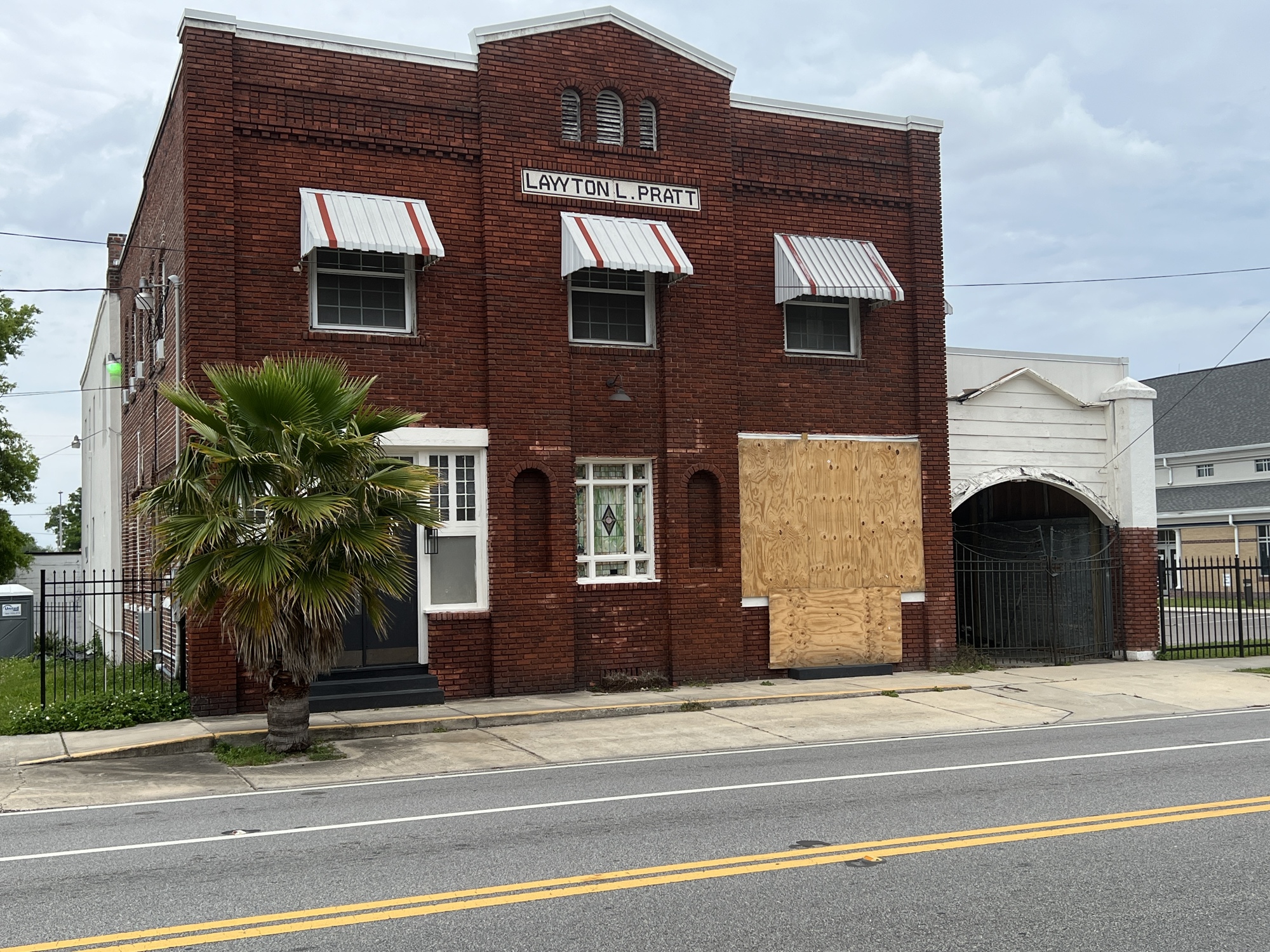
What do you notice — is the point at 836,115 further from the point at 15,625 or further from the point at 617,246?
the point at 15,625

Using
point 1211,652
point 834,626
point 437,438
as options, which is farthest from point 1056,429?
point 437,438

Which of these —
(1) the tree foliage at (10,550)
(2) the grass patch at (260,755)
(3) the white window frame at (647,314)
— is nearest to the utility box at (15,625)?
(1) the tree foliage at (10,550)

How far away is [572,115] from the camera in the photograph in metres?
17.0

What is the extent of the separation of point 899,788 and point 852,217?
37.3 ft

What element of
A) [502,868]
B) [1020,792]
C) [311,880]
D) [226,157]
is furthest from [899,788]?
[226,157]

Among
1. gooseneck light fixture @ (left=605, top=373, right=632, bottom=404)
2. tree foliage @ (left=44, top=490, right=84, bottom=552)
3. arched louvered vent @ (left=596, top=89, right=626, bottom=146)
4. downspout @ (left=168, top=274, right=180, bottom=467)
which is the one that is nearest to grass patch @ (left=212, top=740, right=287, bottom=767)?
downspout @ (left=168, top=274, right=180, bottom=467)

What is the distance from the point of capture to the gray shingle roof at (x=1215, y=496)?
47.9 meters

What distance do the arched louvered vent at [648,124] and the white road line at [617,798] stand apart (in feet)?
34.1

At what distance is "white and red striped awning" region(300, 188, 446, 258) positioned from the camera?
14633 millimetres

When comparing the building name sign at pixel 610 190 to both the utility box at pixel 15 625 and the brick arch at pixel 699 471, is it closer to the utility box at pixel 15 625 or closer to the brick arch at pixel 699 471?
the brick arch at pixel 699 471

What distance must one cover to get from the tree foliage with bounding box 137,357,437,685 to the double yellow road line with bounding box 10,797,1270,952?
18.6ft

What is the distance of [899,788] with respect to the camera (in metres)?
9.73

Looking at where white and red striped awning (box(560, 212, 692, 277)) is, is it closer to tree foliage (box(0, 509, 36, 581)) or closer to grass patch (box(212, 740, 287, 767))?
grass patch (box(212, 740, 287, 767))

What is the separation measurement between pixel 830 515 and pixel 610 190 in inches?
232
